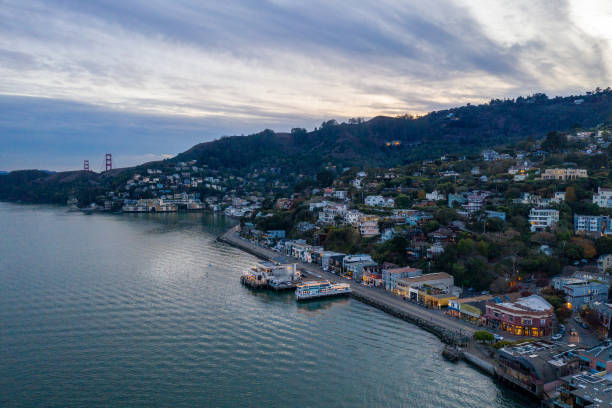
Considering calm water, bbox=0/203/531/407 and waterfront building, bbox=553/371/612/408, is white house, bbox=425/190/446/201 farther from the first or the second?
waterfront building, bbox=553/371/612/408

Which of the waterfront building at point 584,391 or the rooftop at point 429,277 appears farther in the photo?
the rooftop at point 429,277

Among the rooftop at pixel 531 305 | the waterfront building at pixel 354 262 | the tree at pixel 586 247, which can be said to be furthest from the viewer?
the waterfront building at pixel 354 262

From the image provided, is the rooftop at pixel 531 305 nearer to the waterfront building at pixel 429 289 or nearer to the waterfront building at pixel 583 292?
the waterfront building at pixel 583 292

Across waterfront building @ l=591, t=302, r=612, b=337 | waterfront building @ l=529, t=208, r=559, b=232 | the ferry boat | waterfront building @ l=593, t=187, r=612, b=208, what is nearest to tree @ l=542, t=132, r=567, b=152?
waterfront building @ l=593, t=187, r=612, b=208

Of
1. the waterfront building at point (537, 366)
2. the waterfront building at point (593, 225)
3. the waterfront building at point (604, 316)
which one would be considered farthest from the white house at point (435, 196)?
the waterfront building at point (537, 366)

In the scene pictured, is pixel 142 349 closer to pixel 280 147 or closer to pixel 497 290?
pixel 497 290

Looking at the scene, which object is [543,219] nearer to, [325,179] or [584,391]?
[584,391]

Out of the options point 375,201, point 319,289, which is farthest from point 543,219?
point 319,289
